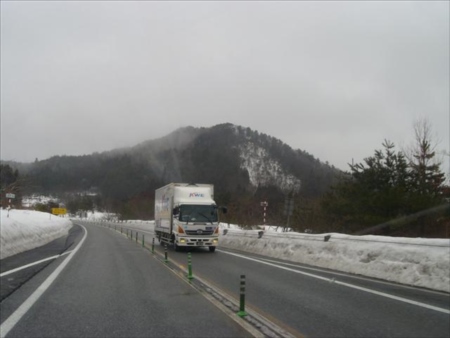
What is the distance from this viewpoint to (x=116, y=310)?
316 inches

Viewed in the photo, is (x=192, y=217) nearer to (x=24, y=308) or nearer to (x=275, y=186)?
(x=24, y=308)

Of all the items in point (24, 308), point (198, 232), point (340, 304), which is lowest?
point (24, 308)

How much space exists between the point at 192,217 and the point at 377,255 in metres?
12.2

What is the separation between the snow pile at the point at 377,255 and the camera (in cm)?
1112

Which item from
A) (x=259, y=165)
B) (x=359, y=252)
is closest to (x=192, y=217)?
(x=359, y=252)

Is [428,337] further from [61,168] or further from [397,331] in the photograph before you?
[61,168]

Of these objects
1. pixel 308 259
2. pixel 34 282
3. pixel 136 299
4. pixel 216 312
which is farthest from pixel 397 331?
pixel 308 259

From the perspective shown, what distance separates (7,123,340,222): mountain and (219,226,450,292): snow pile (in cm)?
2453

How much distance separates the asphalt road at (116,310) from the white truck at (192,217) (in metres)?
10.6

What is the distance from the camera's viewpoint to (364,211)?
103 feet

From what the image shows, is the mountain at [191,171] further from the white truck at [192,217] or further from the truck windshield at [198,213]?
the truck windshield at [198,213]

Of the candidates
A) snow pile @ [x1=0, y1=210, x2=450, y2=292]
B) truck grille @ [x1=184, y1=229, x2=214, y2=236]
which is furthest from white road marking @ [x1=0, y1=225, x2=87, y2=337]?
truck grille @ [x1=184, y1=229, x2=214, y2=236]

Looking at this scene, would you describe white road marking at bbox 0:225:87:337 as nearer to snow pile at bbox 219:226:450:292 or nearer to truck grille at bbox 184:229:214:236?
snow pile at bbox 219:226:450:292

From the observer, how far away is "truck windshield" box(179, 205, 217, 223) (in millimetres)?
23859
